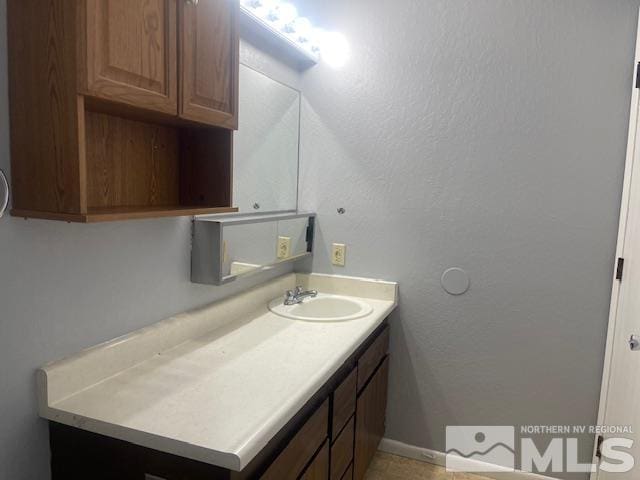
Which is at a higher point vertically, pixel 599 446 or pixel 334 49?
pixel 334 49

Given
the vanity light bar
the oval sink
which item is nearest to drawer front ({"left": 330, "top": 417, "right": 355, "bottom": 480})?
the oval sink

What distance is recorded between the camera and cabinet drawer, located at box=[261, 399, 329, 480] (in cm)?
122

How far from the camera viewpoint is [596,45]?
1.97 m

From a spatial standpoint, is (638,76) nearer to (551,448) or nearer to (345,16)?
(345,16)

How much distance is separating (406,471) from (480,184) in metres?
1.49

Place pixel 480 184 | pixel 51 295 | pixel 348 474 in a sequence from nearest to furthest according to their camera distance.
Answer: pixel 51 295, pixel 348 474, pixel 480 184

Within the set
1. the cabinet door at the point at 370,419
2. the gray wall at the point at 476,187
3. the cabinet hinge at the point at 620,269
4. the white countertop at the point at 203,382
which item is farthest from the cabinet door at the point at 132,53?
the cabinet hinge at the point at 620,269

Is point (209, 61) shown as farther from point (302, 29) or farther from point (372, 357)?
point (372, 357)

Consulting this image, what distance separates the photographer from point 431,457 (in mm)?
2408

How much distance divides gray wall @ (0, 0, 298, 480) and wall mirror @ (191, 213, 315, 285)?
0.18 meters

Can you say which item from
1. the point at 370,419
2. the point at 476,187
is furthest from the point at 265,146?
the point at 370,419

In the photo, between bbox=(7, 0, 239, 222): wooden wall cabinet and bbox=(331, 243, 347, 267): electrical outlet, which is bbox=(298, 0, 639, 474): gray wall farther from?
bbox=(7, 0, 239, 222): wooden wall cabinet

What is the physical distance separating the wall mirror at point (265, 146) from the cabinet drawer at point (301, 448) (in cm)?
96

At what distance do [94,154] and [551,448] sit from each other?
7.72 feet
